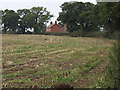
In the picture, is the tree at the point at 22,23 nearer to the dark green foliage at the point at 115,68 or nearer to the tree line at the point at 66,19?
the tree line at the point at 66,19

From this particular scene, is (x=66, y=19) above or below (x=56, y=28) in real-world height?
above

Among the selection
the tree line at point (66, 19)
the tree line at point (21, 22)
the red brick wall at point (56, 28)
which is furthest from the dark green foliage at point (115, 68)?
the red brick wall at point (56, 28)

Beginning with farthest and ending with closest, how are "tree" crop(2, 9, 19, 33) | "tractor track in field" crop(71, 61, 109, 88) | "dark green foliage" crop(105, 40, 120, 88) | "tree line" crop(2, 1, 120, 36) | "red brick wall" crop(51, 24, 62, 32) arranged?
"red brick wall" crop(51, 24, 62, 32) < "tree" crop(2, 9, 19, 33) < "tree line" crop(2, 1, 120, 36) < "tractor track in field" crop(71, 61, 109, 88) < "dark green foliage" crop(105, 40, 120, 88)

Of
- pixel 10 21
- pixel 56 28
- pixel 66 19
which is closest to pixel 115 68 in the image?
pixel 66 19

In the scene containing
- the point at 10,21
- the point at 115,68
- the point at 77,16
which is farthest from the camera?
the point at 10,21

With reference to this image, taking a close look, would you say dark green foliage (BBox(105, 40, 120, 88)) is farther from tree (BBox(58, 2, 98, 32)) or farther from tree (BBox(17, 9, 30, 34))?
tree (BBox(17, 9, 30, 34))

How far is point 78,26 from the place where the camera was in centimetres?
7194

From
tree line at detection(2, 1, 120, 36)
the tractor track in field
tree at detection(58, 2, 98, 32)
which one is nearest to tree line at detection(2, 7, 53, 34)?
tree line at detection(2, 1, 120, 36)

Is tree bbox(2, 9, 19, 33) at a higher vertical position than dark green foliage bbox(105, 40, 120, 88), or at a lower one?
higher

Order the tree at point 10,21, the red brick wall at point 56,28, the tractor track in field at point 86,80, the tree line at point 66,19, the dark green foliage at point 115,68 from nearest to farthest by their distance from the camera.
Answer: the dark green foliage at point 115,68
the tractor track in field at point 86,80
the tree line at point 66,19
the tree at point 10,21
the red brick wall at point 56,28

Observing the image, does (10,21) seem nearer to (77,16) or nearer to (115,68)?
(77,16)

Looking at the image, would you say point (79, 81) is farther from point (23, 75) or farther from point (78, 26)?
point (78, 26)

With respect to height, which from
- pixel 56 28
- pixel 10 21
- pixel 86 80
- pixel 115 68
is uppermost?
pixel 10 21

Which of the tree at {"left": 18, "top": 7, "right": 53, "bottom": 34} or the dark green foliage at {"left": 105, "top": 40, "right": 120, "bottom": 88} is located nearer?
the dark green foliage at {"left": 105, "top": 40, "right": 120, "bottom": 88}
